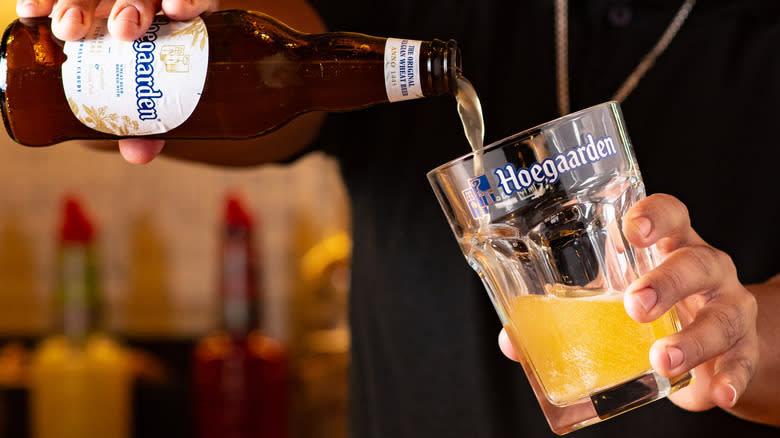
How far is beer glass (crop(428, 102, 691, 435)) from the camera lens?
61 centimetres

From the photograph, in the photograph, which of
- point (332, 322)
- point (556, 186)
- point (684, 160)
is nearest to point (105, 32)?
point (556, 186)

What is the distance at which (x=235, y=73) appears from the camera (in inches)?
29.8

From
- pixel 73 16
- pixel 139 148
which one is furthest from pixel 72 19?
pixel 139 148

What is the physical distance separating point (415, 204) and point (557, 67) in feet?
0.73

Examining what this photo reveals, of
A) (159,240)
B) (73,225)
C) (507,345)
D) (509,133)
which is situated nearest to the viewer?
(507,345)

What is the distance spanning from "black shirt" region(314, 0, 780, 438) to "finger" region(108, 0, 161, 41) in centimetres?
32

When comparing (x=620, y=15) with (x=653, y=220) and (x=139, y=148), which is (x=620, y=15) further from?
(x=139, y=148)

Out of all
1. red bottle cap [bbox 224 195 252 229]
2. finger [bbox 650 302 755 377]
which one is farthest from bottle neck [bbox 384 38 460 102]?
red bottle cap [bbox 224 195 252 229]

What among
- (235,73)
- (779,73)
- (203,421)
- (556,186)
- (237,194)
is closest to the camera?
(556,186)

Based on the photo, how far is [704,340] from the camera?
640 millimetres

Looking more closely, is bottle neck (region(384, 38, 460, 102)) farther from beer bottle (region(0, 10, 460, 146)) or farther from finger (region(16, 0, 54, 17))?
finger (region(16, 0, 54, 17))

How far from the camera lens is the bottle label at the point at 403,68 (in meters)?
0.70

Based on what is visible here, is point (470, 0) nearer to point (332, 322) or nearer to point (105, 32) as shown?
point (105, 32)

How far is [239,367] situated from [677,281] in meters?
1.10
